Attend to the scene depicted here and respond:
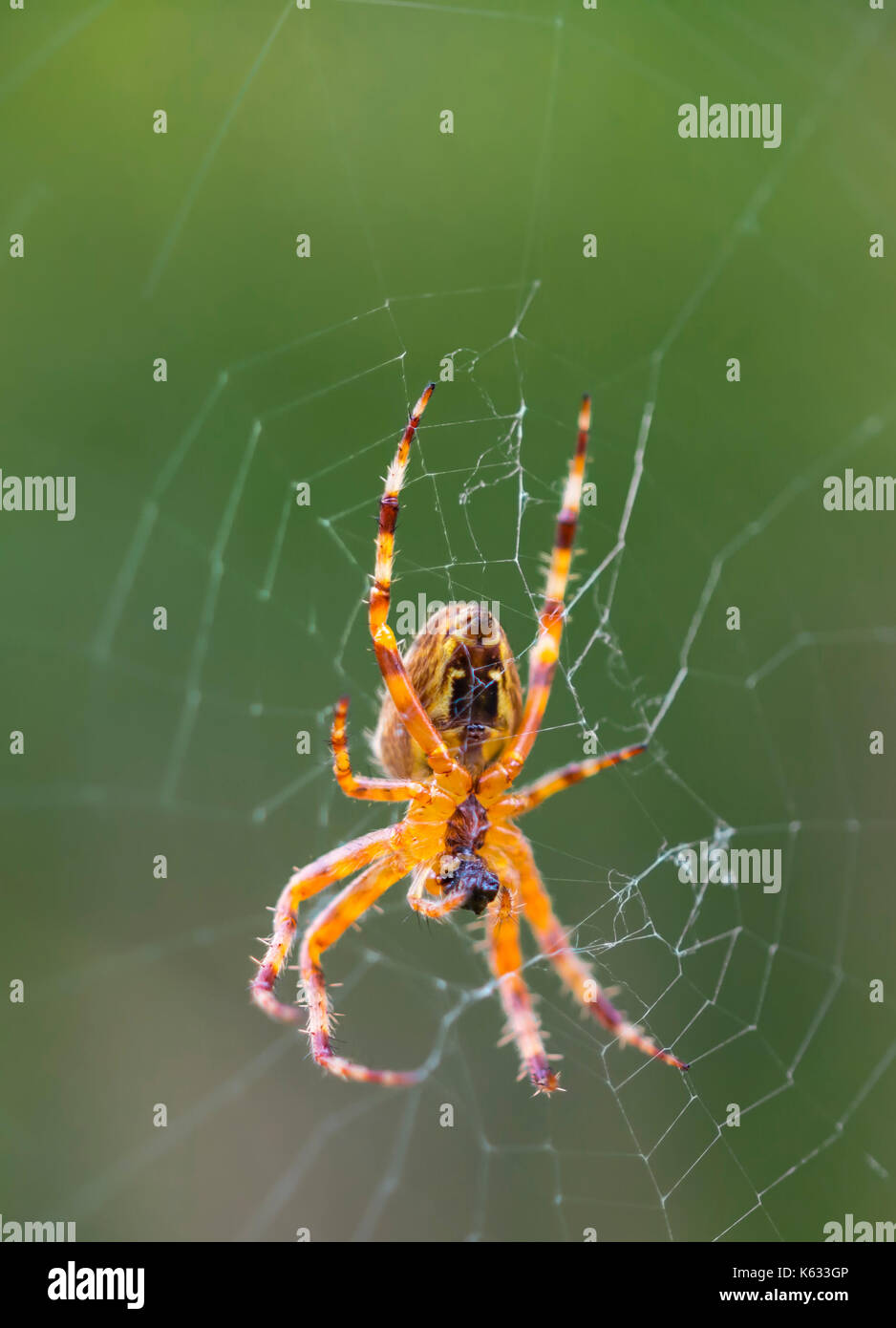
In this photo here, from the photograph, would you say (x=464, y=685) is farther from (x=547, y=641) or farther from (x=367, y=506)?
(x=367, y=506)

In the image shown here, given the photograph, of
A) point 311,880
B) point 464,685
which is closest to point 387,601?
point 464,685

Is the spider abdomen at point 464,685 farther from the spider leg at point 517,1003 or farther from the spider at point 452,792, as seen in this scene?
the spider leg at point 517,1003

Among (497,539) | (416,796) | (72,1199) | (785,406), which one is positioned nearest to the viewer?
(416,796)

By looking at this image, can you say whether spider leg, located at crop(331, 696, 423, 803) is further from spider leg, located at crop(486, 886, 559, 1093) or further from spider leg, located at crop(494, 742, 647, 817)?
spider leg, located at crop(486, 886, 559, 1093)

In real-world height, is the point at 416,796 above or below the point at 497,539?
below

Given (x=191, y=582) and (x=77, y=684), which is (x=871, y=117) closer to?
(x=191, y=582)

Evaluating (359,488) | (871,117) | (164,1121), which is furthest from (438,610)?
(871,117)

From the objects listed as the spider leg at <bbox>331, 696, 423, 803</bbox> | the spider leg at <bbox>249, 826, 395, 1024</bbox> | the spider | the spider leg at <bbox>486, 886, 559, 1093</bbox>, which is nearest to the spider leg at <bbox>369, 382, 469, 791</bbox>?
the spider
